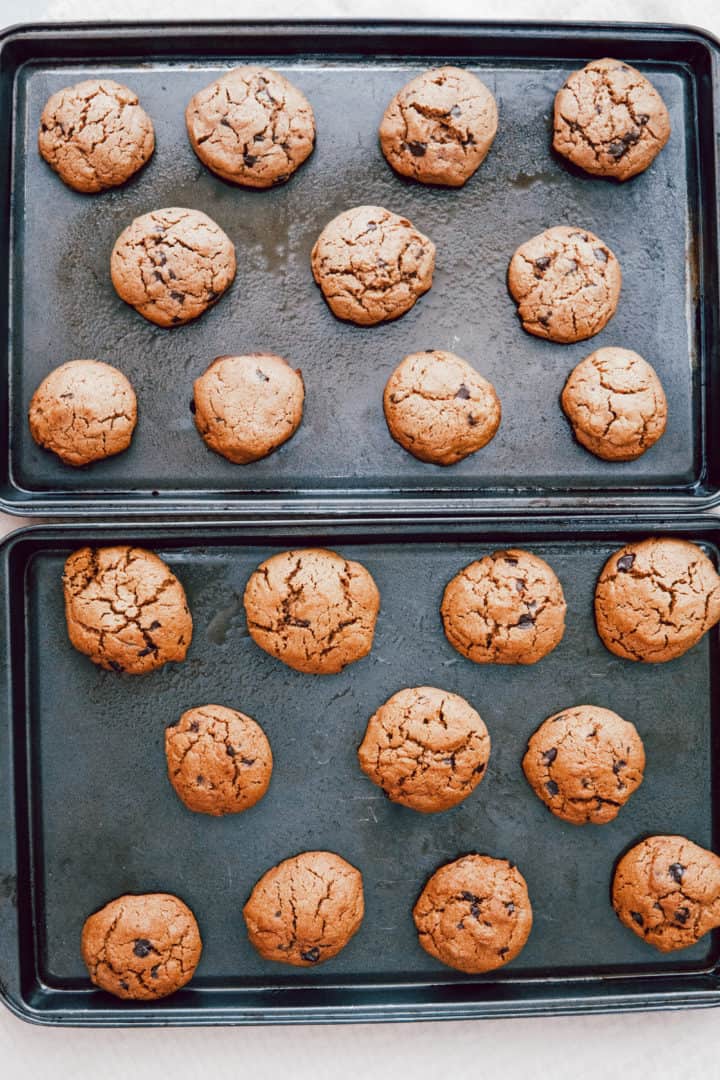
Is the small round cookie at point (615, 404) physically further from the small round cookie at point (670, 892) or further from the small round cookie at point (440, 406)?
the small round cookie at point (670, 892)

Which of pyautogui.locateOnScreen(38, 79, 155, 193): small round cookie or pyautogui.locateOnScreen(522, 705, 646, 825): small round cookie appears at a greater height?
pyautogui.locateOnScreen(38, 79, 155, 193): small round cookie

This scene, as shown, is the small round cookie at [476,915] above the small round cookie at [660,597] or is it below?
below

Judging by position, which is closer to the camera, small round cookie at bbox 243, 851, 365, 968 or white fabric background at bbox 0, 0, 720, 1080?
small round cookie at bbox 243, 851, 365, 968

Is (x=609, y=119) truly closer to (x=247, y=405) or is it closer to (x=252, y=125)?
(x=252, y=125)

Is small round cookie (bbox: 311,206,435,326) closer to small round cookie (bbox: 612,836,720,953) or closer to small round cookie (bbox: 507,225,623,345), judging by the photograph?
small round cookie (bbox: 507,225,623,345)

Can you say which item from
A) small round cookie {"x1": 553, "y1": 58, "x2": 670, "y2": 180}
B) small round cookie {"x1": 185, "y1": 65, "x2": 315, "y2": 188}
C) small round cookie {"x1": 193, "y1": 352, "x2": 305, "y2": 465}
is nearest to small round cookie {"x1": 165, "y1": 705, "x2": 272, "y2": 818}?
small round cookie {"x1": 193, "y1": 352, "x2": 305, "y2": 465}

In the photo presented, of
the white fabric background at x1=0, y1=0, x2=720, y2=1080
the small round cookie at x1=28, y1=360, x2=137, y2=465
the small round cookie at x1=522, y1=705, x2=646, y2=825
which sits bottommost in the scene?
the white fabric background at x1=0, y1=0, x2=720, y2=1080

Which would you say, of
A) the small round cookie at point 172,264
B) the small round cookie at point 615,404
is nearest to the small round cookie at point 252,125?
the small round cookie at point 172,264

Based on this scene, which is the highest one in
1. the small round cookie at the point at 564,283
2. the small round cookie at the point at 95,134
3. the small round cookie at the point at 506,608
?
the small round cookie at the point at 95,134
